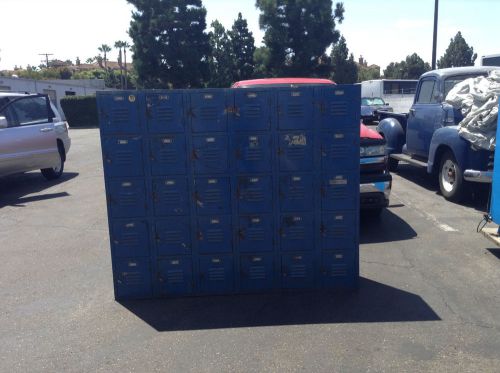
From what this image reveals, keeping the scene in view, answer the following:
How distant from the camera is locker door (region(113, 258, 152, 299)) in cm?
491

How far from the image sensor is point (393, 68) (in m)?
69.2

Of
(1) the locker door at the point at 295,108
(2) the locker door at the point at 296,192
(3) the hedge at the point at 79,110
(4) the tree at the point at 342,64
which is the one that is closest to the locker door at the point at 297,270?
Result: (2) the locker door at the point at 296,192

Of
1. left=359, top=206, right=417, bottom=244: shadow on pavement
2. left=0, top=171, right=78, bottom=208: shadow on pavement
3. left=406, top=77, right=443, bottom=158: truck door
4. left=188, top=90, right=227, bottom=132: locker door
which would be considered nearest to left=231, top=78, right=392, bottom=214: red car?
left=359, top=206, right=417, bottom=244: shadow on pavement

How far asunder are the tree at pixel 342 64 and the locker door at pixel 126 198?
45.9 metres

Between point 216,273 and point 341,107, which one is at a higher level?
point 341,107

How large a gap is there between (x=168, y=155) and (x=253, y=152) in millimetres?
803

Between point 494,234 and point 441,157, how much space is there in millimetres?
3264

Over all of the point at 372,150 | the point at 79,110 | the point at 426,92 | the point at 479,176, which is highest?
the point at 426,92

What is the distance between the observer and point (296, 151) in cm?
483

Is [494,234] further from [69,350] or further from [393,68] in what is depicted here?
[393,68]

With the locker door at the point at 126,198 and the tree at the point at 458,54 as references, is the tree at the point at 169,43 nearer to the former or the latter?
the tree at the point at 458,54

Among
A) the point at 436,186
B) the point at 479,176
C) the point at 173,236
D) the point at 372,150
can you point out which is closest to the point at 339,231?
the point at 173,236

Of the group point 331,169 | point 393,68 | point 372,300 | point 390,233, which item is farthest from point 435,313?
point 393,68

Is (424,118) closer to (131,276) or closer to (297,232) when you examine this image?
(297,232)
